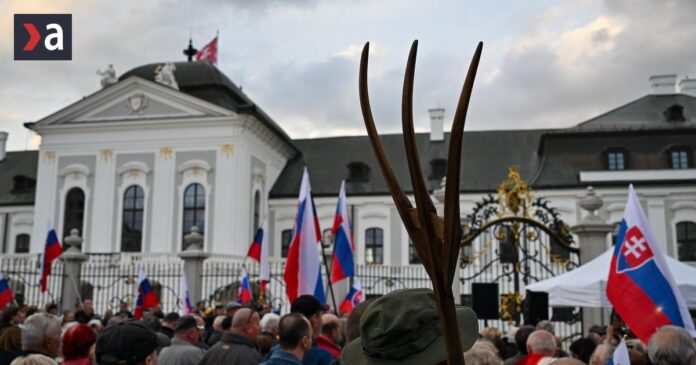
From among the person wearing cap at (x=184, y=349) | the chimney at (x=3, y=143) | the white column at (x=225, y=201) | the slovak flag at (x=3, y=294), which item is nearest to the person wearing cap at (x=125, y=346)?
the person wearing cap at (x=184, y=349)

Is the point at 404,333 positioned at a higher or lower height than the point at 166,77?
lower

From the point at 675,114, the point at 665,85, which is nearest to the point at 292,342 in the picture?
the point at 675,114

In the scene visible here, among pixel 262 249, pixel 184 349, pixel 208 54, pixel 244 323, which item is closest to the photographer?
pixel 244 323

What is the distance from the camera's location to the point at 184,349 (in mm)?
5301

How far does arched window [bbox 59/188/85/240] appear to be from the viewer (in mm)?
29203

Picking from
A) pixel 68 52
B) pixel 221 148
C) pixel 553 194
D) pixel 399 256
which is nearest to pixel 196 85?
pixel 221 148

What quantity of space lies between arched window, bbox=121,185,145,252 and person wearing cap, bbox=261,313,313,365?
25.1m

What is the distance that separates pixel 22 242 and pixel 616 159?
26768 mm

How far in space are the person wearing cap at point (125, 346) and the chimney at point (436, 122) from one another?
3125 centimetres

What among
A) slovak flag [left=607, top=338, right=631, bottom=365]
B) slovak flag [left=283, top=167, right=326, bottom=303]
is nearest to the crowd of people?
slovak flag [left=607, top=338, right=631, bottom=365]

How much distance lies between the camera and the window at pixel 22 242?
106ft

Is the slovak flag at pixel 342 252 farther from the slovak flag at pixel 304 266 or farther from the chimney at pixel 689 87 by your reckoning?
the chimney at pixel 689 87

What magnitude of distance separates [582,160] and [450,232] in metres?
29.7

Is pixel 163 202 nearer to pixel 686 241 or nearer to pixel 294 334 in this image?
pixel 686 241
